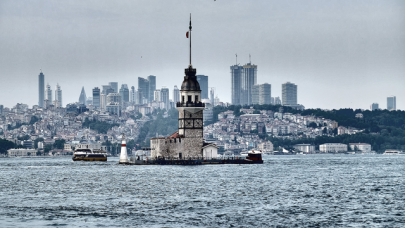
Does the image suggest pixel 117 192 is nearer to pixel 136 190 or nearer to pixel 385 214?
pixel 136 190

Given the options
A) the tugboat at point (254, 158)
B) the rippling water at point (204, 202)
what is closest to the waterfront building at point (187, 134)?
the tugboat at point (254, 158)

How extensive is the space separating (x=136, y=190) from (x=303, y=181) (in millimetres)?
16517

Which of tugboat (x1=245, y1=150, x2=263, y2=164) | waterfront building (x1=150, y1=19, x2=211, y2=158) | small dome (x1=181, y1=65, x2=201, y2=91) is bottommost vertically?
tugboat (x1=245, y1=150, x2=263, y2=164)

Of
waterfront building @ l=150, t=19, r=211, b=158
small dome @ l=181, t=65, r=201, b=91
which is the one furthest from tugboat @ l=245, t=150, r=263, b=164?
small dome @ l=181, t=65, r=201, b=91

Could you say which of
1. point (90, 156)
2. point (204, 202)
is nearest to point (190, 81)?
point (204, 202)

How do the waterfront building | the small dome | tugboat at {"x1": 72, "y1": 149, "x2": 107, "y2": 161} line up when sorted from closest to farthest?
the waterfront building, the small dome, tugboat at {"x1": 72, "y1": 149, "x2": 107, "y2": 161}

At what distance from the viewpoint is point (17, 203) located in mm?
47500

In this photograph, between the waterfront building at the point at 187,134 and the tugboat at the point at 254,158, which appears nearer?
the waterfront building at the point at 187,134

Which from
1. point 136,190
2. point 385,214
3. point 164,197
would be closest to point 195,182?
point 136,190

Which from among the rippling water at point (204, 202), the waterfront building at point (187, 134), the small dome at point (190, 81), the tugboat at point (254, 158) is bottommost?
the rippling water at point (204, 202)

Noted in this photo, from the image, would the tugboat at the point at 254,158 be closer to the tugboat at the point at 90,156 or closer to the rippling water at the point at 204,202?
the rippling water at the point at 204,202

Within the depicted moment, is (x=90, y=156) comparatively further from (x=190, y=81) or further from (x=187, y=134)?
(x=187, y=134)

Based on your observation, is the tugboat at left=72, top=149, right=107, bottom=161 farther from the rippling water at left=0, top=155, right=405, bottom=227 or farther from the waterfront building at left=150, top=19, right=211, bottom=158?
the rippling water at left=0, top=155, right=405, bottom=227

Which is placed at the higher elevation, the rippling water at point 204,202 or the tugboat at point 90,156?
the tugboat at point 90,156
